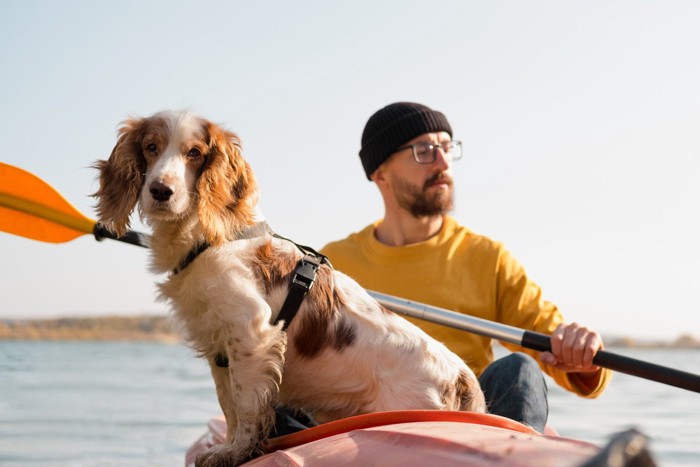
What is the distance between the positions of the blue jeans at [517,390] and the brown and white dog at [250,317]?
0.25 meters

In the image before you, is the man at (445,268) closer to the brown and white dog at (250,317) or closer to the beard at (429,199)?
the beard at (429,199)

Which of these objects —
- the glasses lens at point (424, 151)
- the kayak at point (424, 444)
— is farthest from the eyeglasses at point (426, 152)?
→ the kayak at point (424, 444)

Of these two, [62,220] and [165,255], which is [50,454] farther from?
[165,255]

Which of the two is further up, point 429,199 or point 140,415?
point 429,199

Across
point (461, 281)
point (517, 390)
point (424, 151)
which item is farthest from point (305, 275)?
point (424, 151)

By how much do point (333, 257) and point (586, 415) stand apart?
5795mm

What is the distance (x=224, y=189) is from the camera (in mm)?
2561

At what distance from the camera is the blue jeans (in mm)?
2699

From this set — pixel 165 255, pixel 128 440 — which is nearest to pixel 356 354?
pixel 165 255

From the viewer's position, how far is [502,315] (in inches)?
142

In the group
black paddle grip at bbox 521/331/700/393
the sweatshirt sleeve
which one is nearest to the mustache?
the sweatshirt sleeve

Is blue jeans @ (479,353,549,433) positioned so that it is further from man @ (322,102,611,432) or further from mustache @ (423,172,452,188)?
mustache @ (423,172,452,188)

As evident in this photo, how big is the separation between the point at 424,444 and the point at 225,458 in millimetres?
927

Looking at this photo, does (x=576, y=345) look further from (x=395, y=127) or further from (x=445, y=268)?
(x=395, y=127)
